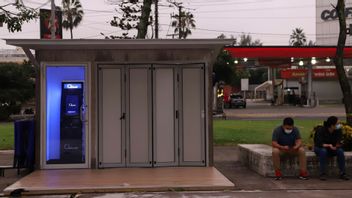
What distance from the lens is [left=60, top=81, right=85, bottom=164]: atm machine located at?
12.8m

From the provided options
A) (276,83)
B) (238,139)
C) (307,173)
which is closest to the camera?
(307,173)

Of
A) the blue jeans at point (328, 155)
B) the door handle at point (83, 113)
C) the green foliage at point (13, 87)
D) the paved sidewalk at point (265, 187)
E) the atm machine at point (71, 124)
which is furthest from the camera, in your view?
the green foliage at point (13, 87)

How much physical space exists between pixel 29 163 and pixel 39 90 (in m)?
1.61

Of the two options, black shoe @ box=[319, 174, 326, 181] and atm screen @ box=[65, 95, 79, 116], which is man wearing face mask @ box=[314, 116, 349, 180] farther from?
atm screen @ box=[65, 95, 79, 116]

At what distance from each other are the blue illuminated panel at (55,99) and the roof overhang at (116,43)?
63 centimetres

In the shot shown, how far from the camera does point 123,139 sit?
12.8 m

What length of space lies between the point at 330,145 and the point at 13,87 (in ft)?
113

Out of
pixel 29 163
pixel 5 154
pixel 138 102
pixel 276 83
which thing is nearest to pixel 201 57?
pixel 138 102

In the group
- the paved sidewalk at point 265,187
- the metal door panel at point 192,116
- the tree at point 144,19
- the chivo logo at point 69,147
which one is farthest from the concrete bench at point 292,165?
the tree at point 144,19

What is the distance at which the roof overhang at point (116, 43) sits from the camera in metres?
11.7

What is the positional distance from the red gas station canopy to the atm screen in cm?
3594

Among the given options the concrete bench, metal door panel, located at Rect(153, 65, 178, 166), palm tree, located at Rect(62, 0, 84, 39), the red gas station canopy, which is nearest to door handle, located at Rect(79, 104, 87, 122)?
metal door panel, located at Rect(153, 65, 178, 166)

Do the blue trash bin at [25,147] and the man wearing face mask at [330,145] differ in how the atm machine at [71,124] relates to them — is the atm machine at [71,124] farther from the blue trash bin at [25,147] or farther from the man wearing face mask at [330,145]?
the man wearing face mask at [330,145]

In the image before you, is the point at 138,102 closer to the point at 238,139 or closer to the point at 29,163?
the point at 29,163
